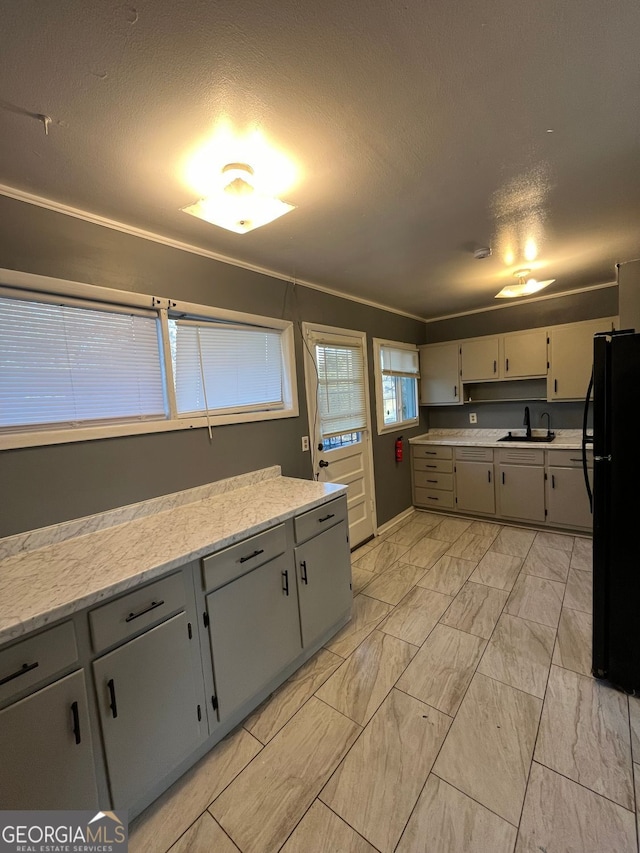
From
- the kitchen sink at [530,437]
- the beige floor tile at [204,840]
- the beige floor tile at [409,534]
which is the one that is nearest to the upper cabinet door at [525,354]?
the kitchen sink at [530,437]

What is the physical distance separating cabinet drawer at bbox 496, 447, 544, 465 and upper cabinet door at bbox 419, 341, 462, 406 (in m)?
0.86

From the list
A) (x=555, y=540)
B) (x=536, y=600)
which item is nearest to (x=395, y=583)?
(x=536, y=600)

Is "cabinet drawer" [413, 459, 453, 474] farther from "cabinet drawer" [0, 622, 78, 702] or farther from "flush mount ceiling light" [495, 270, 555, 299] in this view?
"cabinet drawer" [0, 622, 78, 702]

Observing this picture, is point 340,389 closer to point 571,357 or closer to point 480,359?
A: point 480,359

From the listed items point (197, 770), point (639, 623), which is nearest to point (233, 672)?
point (197, 770)

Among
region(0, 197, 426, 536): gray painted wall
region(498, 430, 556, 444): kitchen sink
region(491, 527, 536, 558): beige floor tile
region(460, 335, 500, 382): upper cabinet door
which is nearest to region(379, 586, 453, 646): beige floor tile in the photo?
region(491, 527, 536, 558): beige floor tile

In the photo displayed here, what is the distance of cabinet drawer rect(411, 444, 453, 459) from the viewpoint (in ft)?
13.2

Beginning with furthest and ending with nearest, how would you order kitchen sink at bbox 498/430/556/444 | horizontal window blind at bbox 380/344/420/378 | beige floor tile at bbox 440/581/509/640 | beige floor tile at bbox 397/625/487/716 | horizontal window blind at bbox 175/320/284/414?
horizontal window blind at bbox 380/344/420/378, kitchen sink at bbox 498/430/556/444, beige floor tile at bbox 440/581/509/640, horizontal window blind at bbox 175/320/284/414, beige floor tile at bbox 397/625/487/716

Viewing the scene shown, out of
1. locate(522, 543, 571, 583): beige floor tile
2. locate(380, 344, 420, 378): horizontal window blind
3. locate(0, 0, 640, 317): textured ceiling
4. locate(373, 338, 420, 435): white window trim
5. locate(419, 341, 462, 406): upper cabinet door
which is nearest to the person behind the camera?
locate(0, 0, 640, 317): textured ceiling

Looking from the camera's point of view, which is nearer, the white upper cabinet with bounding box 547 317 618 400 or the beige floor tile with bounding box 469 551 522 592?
the beige floor tile with bounding box 469 551 522 592

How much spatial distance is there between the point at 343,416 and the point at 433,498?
176 cm

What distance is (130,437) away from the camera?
1.80 m

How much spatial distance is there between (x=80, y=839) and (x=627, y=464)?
2.54 meters

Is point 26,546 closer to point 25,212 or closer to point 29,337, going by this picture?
point 29,337
